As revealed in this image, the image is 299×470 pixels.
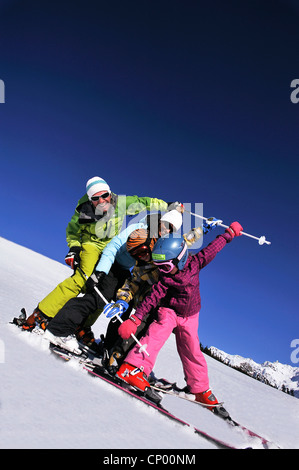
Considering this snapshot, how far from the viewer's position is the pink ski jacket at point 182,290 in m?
3.25

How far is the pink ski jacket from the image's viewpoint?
3.25 metres

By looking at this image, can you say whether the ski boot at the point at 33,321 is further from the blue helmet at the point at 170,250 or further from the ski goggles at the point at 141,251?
the blue helmet at the point at 170,250

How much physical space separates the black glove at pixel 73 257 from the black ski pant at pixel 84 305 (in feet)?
1.27

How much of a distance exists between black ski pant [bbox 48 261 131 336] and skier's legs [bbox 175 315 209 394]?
0.96m

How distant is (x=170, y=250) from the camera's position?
9.98ft

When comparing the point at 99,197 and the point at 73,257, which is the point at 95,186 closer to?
the point at 99,197

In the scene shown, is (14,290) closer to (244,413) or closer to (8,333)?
(8,333)

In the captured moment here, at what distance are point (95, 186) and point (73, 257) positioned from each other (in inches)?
36.0

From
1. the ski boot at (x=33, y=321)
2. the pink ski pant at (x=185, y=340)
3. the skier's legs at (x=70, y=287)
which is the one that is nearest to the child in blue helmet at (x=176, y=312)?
the pink ski pant at (x=185, y=340)

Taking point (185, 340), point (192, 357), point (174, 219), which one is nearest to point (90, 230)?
point (174, 219)
